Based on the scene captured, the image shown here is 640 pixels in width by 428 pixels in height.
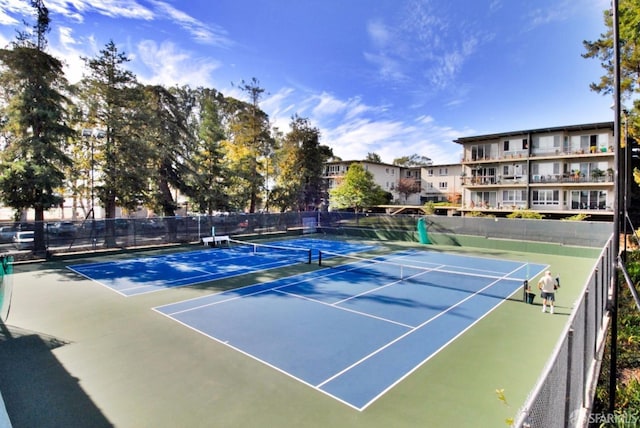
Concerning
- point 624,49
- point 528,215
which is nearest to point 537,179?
point 528,215

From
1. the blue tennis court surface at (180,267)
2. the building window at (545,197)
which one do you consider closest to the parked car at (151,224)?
the blue tennis court surface at (180,267)

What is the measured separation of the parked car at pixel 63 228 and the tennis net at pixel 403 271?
53.8 ft

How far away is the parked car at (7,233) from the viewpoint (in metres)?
20.8

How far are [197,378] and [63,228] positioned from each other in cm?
2056

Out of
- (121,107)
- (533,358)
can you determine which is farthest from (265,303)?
(121,107)

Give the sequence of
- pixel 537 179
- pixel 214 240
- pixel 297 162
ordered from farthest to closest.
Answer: pixel 297 162 → pixel 537 179 → pixel 214 240

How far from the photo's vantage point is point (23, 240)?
21.5 m

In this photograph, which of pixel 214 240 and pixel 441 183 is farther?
pixel 441 183

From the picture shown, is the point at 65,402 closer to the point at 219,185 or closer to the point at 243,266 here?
the point at 243,266

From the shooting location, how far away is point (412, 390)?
24.4 ft

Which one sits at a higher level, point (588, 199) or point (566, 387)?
point (588, 199)

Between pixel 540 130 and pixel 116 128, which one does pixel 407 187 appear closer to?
pixel 540 130

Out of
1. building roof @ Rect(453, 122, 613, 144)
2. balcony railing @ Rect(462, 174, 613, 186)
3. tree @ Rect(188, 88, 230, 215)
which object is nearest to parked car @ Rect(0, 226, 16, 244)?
tree @ Rect(188, 88, 230, 215)

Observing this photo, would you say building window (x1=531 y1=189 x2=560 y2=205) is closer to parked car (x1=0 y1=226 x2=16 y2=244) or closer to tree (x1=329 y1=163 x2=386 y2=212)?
tree (x1=329 y1=163 x2=386 y2=212)
